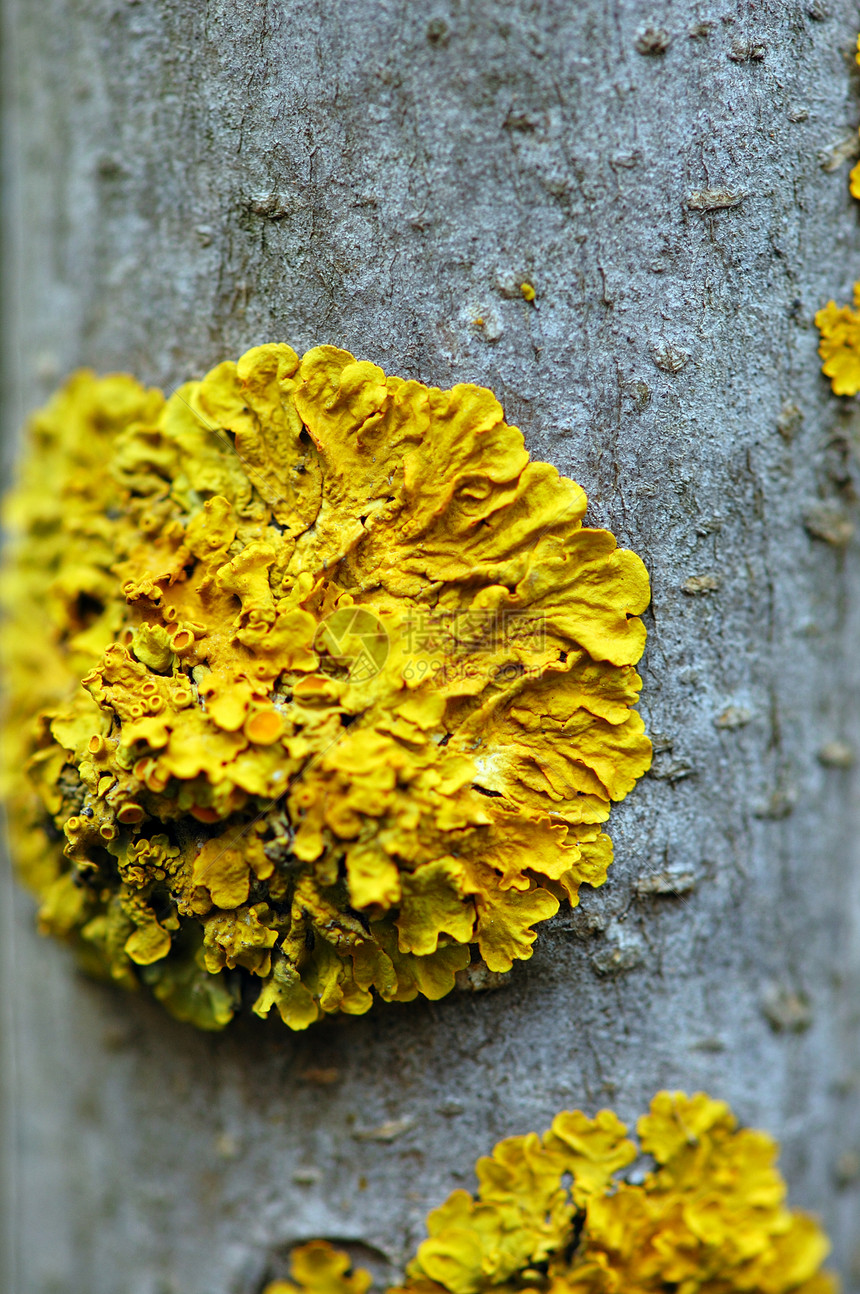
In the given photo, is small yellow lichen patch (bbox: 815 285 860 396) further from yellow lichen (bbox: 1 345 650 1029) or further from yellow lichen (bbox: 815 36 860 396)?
yellow lichen (bbox: 1 345 650 1029)

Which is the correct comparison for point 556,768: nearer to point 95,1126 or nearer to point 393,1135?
point 393,1135

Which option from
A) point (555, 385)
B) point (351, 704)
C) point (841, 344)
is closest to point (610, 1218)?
point (351, 704)

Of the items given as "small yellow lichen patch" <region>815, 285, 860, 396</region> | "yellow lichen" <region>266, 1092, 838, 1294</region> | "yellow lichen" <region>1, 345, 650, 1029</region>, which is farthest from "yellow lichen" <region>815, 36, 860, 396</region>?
"yellow lichen" <region>266, 1092, 838, 1294</region>

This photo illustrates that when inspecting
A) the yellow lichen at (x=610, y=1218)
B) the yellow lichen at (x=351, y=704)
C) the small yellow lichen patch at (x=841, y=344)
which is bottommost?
the yellow lichen at (x=610, y=1218)

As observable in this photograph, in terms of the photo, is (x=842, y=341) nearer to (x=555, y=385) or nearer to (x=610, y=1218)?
(x=555, y=385)

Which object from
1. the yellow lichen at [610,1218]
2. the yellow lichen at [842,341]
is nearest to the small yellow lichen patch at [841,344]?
the yellow lichen at [842,341]

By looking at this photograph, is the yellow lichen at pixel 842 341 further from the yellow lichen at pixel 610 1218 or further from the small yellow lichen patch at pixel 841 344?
the yellow lichen at pixel 610 1218
